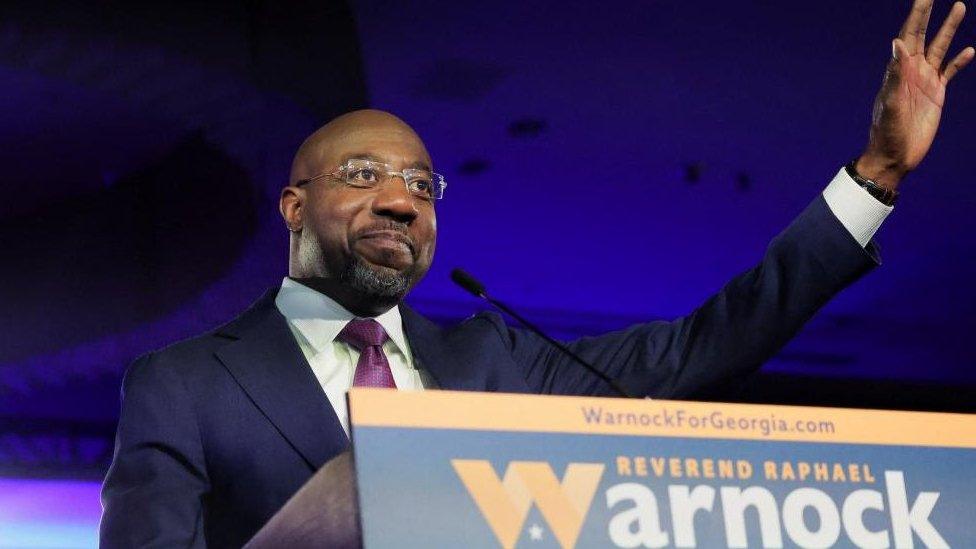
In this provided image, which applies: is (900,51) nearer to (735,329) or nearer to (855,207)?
(855,207)

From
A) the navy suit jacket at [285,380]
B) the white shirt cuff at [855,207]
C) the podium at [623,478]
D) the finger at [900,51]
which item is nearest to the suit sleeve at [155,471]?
the navy suit jacket at [285,380]

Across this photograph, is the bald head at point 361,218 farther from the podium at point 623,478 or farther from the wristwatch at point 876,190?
the podium at point 623,478

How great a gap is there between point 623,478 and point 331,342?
0.86 meters

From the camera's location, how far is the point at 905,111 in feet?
5.77

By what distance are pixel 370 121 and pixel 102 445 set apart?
1717 mm

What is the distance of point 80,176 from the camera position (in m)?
3.36

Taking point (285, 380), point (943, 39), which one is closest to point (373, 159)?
point (285, 380)

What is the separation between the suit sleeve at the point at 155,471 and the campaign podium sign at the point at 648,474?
65 centimetres

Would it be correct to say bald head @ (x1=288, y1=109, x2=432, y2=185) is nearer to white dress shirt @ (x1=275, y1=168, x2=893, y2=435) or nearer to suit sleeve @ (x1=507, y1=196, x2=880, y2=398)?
white dress shirt @ (x1=275, y1=168, x2=893, y2=435)

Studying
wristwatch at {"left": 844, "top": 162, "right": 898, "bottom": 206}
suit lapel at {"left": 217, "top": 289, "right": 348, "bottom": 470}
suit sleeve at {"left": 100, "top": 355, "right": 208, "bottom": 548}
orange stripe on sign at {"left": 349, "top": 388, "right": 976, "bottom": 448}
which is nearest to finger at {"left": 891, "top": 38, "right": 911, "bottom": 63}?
wristwatch at {"left": 844, "top": 162, "right": 898, "bottom": 206}

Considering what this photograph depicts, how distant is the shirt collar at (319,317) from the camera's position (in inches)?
74.2

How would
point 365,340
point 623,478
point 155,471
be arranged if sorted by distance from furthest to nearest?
1. point 365,340
2. point 155,471
3. point 623,478

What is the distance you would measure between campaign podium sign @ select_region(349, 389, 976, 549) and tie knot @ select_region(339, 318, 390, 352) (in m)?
0.78

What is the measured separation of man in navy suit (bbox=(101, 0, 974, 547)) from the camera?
5.57 ft
